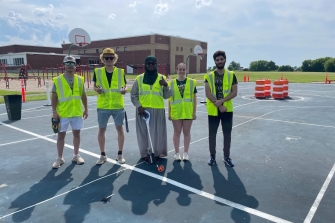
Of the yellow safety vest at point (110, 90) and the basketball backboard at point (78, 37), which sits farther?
the basketball backboard at point (78, 37)

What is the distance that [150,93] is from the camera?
5.29 meters

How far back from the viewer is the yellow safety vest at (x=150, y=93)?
528cm

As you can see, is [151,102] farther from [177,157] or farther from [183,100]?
[177,157]

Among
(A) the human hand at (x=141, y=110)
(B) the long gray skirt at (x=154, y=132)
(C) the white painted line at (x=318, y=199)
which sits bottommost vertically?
(C) the white painted line at (x=318, y=199)

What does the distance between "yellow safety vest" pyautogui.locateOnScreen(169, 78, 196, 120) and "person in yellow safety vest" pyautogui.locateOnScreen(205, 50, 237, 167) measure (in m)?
0.35

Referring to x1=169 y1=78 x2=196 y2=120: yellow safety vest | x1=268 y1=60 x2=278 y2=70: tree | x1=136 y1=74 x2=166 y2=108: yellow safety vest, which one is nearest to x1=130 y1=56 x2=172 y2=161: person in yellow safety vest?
x1=136 y1=74 x2=166 y2=108: yellow safety vest

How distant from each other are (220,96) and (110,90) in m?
2.07

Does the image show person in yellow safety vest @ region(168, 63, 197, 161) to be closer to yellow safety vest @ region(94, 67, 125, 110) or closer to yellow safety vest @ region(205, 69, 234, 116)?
yellow safety vest @ region(205, 69, 234, 116)

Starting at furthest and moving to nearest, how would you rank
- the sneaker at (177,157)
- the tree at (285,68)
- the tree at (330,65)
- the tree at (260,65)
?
the tree at (260,65) → the tree at (285,68) → the tree at (330,65) → the sneaker at (177,157)

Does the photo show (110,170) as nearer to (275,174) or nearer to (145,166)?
(145,166)

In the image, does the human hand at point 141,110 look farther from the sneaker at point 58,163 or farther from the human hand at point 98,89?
the sneaker at point 58,163

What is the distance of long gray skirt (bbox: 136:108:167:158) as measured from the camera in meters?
5.43

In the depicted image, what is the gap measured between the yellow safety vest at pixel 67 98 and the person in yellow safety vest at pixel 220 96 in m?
2.45

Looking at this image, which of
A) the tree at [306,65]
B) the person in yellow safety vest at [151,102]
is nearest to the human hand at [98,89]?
the person in yellow safety vest at [151,102]
